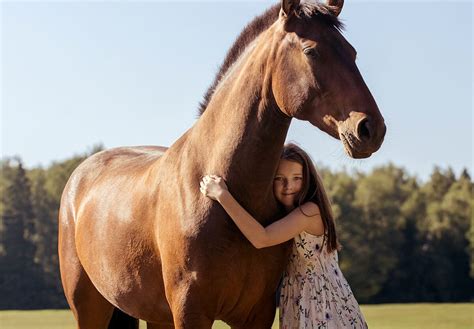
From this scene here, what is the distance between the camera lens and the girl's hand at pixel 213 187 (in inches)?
198

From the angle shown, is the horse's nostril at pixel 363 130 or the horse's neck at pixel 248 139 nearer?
the horse's nostril at pixel 363 130

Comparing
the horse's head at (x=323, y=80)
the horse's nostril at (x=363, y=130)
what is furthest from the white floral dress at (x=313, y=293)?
the horse's nostril at (x=363, y=130)

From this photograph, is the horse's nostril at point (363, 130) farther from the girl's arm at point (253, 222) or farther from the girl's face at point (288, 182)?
the girl's face at point (288, 182)

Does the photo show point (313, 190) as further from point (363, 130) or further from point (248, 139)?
point (363, 130)

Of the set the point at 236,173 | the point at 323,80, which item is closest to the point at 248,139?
the point at 236,173

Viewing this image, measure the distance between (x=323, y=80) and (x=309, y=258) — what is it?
1.36m

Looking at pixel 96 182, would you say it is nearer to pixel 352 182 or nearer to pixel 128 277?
pixel 128 277

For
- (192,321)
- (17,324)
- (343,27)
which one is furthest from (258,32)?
(17,324)

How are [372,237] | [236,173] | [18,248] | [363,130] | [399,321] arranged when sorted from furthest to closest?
[372,237] < [18,248] < [399,321] < [236,173] < [363,130]

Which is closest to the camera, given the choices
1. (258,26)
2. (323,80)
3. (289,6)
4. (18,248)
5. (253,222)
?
(323,80)

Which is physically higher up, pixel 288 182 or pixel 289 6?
pixel 289 6

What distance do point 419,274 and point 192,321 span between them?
5203 centimetres

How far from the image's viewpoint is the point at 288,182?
5.39 meters

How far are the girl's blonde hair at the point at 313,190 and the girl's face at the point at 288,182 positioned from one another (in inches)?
1.4
